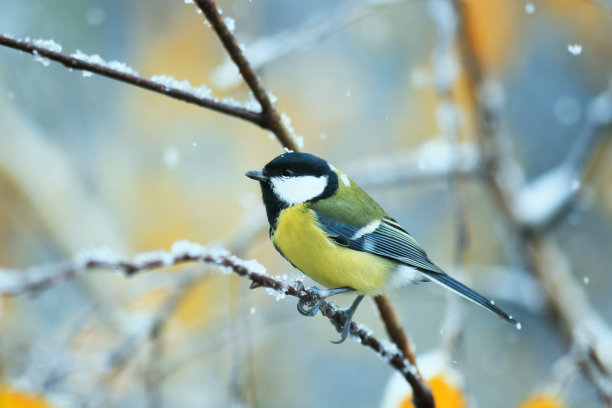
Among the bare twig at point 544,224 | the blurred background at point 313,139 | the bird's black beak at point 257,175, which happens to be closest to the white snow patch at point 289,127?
the bird's black beak at point 257,175

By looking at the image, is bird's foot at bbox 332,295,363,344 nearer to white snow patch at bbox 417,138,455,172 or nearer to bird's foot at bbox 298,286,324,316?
bird's foot at bbox 298,286,324,316

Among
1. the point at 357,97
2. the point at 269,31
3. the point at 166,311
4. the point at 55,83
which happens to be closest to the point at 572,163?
the point at 166,311

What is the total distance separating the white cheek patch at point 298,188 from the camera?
1.15 metres

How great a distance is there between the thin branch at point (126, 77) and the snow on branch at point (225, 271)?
181 millimetres

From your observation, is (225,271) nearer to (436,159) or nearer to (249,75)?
(249,75)

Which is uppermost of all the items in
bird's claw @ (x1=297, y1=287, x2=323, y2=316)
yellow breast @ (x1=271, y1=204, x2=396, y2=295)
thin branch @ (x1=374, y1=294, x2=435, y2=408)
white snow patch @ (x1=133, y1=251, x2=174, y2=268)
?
yellow breast @ (x1=271, y1=204, x2=396, y2=295)

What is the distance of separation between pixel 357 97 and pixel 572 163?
5.53 ft

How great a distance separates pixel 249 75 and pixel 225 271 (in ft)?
0.85

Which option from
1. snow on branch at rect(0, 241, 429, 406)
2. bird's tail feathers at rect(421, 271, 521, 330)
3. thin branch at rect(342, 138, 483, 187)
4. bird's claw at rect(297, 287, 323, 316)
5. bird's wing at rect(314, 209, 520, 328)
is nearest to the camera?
snow on branch at rect(0, 241, 429, 406)

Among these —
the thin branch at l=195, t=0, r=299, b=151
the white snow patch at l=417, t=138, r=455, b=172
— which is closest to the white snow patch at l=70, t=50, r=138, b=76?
the thin branch at l=195, t=0, r=299, b=151

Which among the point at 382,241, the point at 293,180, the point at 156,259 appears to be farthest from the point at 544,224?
the point at 156,259

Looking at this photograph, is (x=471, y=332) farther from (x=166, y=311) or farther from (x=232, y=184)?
(x=166, y=311)

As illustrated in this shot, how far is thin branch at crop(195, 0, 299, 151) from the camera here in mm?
783

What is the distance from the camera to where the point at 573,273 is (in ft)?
10.7
